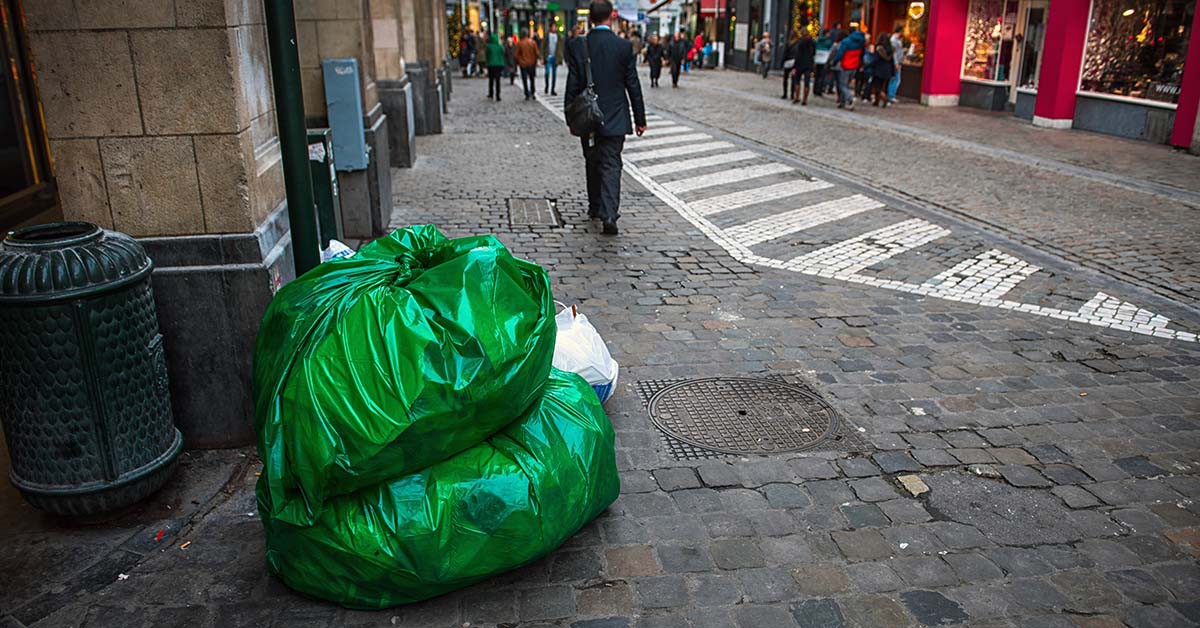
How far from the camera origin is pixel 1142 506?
3643 mm

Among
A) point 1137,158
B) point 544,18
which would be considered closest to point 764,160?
point 1137,158

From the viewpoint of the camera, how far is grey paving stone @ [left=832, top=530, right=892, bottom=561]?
330 centimetres

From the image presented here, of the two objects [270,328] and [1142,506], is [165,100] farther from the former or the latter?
[1142,506]

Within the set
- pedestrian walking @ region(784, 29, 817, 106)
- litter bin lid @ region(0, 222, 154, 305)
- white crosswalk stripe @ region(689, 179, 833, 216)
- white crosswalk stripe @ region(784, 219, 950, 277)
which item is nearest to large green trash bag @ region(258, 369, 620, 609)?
litter bin lid @ region(0, 222, 154, 305)

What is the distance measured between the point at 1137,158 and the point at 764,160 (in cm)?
520

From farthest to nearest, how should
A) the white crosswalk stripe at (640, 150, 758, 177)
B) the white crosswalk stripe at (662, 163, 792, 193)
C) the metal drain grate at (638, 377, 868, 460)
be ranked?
the white crosswalk stripe at (640, 150, 758, 177)
the white crosswalk stripe at (662, 163, 792, 193)
the metal drain grate at (638, 377, 868, 460)

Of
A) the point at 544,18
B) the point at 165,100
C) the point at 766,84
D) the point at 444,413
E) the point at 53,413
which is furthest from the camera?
the point at 544,18

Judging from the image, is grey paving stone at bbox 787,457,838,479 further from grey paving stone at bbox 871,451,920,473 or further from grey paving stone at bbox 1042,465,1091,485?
grey paving stone at bbox 1042,465,1091,485

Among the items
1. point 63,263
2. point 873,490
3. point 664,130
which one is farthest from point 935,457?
point 664,130

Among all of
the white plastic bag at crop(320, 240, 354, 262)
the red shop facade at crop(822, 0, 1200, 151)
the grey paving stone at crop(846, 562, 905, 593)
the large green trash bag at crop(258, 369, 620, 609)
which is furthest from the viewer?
the red shop facade at crop(822, 0, 1200, 151)

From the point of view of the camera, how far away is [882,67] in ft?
63.2

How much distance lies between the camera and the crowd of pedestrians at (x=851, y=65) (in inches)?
731

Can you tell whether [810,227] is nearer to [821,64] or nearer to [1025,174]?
[1025,174]

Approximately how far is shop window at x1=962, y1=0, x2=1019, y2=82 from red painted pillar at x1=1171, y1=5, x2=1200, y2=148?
5.15 meters
